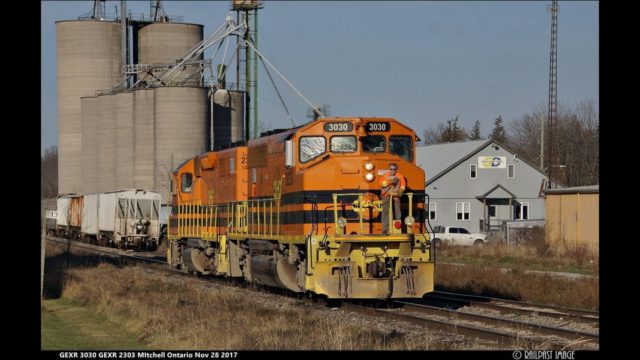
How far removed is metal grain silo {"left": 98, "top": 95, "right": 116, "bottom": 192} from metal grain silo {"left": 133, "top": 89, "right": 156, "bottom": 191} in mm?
3452

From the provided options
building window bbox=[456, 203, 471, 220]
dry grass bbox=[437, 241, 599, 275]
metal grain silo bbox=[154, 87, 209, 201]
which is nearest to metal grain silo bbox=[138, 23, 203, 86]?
metal grain silo bbox=[154, 87, 209, 201]

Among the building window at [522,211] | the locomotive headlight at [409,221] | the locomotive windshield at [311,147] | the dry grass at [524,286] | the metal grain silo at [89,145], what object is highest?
the metal grain silo at [89,145]

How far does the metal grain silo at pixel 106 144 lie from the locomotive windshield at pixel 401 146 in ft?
190

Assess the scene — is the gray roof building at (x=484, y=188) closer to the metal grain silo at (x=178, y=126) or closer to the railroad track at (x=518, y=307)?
the metal grain silo at (x=178, y=126)

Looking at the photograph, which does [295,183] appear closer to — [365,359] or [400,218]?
[400,218]

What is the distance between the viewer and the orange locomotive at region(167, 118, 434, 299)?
18.9 meters

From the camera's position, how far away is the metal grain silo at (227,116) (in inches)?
2872

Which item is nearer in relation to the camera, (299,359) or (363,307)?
(299,359)

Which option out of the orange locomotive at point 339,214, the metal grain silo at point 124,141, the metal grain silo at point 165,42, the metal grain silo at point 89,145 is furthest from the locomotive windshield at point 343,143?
the metal grain silo at point 89,145

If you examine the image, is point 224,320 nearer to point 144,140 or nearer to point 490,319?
point 490,319

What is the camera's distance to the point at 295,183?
66.4ft

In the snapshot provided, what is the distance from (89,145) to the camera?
79.1m

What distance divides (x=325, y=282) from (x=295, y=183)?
2382 mm
